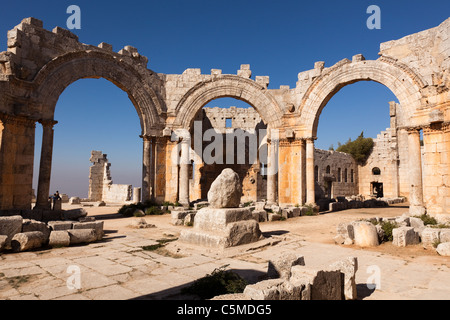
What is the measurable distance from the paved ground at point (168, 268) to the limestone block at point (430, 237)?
0.19m

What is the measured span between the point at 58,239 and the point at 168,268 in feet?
10.7

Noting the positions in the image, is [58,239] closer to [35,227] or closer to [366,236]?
[35,227]

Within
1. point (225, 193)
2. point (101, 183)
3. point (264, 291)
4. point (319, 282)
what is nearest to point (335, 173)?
point (101, 183)

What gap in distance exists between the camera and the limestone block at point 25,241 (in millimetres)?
6016

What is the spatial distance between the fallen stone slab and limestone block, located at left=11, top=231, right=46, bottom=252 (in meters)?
0.70

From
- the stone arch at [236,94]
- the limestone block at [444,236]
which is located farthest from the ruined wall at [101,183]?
the limestone block at [444,236]

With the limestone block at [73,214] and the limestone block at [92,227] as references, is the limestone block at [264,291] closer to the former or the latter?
the limestone block at [92,227]

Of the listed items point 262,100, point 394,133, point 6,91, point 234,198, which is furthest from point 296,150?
point 394,133

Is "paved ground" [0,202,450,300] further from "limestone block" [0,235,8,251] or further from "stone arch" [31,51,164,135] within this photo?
"stone arch" [31,51,164,135]

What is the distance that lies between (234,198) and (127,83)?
9459mm

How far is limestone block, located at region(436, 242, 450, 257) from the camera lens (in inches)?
237

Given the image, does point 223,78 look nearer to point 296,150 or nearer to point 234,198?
point 296,150
